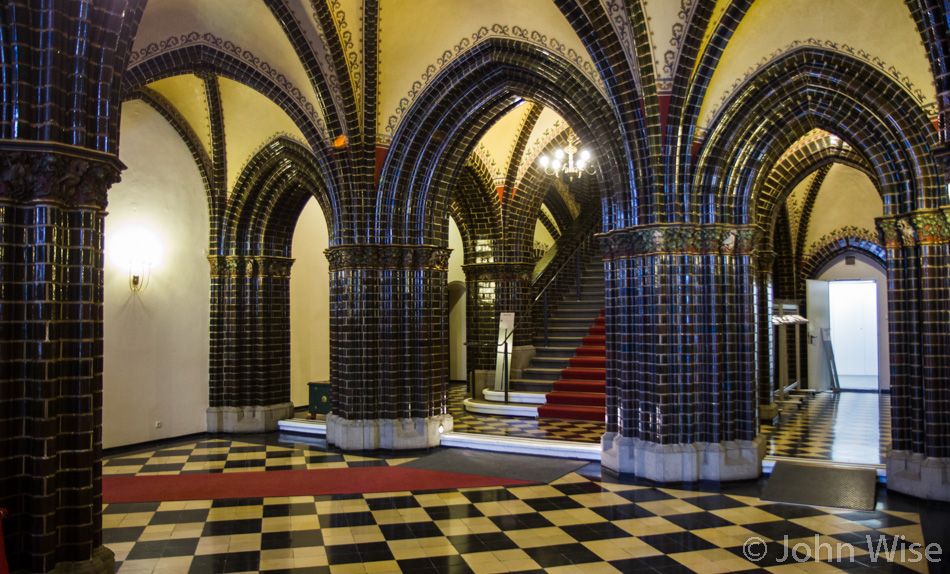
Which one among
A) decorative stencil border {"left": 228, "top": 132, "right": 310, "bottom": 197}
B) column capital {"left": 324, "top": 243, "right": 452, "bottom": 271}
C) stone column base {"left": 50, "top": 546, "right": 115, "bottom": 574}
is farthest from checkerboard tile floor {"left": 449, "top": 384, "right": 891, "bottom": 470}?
stone column base {"left": 50, "top": 546, "right": 115, "bottom": 574}

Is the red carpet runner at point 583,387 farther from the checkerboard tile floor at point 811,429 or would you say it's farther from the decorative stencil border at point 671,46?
the decorative stencil border at point 671,46

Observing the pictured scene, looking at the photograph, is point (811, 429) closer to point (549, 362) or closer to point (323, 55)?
point (549, 362)

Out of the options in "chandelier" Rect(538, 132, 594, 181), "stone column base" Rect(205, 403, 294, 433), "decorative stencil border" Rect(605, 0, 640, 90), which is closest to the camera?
"decorative stencil border" Rect(605, 0, 640, 90)

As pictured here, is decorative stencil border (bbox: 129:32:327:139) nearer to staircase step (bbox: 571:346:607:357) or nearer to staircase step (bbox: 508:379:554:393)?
staircase step (bbox: 508:379:554:393)

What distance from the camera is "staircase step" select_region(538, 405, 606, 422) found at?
11.3 meters

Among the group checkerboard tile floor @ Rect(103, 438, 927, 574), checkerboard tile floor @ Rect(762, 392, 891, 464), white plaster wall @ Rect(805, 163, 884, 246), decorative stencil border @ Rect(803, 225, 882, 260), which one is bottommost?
checkerboard tile floor @ Rect(103, 438, 927, 574)

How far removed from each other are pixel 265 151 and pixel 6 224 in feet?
23.3

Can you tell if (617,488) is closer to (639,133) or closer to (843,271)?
(639,133)

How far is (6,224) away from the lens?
439 centimetres

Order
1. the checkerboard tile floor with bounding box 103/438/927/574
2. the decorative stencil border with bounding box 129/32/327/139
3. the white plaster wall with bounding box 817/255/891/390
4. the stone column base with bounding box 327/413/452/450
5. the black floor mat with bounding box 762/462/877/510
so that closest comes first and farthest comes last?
the checkerboard tile floor with bounding box 103/438/927/574 < the black floor mat with bounding box 762/462/877/510 < the decorative stencil border with bounding box 129/32/327/139 < the stone column base with bounding box 327/413/452/450 < the white plaster wall with bounding box 817/255/891/390

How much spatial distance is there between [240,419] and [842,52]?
10103 millimetres

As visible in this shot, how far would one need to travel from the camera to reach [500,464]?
8836 millimetres

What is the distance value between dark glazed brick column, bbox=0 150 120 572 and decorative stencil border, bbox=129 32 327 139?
508cm

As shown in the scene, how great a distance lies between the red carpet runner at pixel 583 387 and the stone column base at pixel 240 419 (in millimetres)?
4657
